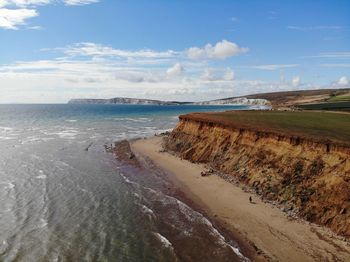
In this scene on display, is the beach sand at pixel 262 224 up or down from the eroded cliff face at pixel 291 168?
down

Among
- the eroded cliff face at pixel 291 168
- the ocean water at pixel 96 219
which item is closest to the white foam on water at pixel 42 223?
the ocean water at pixel 96 219

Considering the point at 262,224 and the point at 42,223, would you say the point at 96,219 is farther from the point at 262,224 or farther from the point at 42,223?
the point at 262,224

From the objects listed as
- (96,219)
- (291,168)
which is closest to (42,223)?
(96,219)

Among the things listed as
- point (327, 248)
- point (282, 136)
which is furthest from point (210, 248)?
point (282, 136)

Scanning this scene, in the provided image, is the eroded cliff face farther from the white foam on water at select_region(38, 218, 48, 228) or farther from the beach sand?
the white foam on water at select_region(38, 218, 48, 228)

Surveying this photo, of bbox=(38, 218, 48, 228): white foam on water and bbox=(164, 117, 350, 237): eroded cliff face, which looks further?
bbox=(38, 218, 48, 228): white foam on water

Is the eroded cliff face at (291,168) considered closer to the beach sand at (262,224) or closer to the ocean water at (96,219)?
the beach sand at (262,224)

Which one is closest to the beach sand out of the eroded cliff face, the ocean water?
the eroded cliff face
